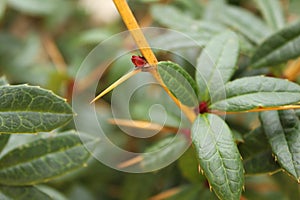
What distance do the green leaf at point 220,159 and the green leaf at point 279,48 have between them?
0.27m

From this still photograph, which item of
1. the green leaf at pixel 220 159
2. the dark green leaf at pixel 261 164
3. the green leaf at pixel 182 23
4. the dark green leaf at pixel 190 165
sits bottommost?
the dark green leaf at pixel 190 165

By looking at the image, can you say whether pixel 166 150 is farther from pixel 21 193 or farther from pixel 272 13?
pixel 272 13

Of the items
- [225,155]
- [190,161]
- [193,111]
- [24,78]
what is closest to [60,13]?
[24,78]

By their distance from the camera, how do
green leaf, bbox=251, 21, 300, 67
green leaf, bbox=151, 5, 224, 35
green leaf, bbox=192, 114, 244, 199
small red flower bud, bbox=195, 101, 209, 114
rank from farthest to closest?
1. green leaf, bbox=151, 5, 224, 35
2. green leaf, bbox=251, 21, 300, 67
3. small red flower bud, bbox=195, 101, 209, 114
4. green leaf, bbox=192, 114, 244, 199

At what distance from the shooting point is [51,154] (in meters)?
0.87

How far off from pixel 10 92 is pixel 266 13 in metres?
0.66

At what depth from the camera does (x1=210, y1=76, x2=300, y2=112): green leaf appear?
29.7 inches

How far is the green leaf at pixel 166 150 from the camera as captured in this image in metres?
0.97

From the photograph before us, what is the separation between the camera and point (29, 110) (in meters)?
0.75

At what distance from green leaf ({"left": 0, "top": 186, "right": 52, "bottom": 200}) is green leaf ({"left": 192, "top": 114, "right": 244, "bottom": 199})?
30 cm

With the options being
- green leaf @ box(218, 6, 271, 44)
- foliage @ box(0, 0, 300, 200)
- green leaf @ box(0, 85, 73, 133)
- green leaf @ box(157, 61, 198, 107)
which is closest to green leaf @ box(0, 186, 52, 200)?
foliage @ box(0, 0, 300, 200)

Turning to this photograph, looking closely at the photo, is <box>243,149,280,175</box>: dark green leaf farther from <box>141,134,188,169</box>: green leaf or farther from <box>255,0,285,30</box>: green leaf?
<box>255,0,285,30</box>: green leaf

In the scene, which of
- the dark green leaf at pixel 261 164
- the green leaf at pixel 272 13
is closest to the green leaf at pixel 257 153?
the dark green leaf at pixel 261 164

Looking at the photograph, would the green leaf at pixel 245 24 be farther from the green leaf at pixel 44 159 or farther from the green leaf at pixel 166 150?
the green leaf at pixel 44 159
